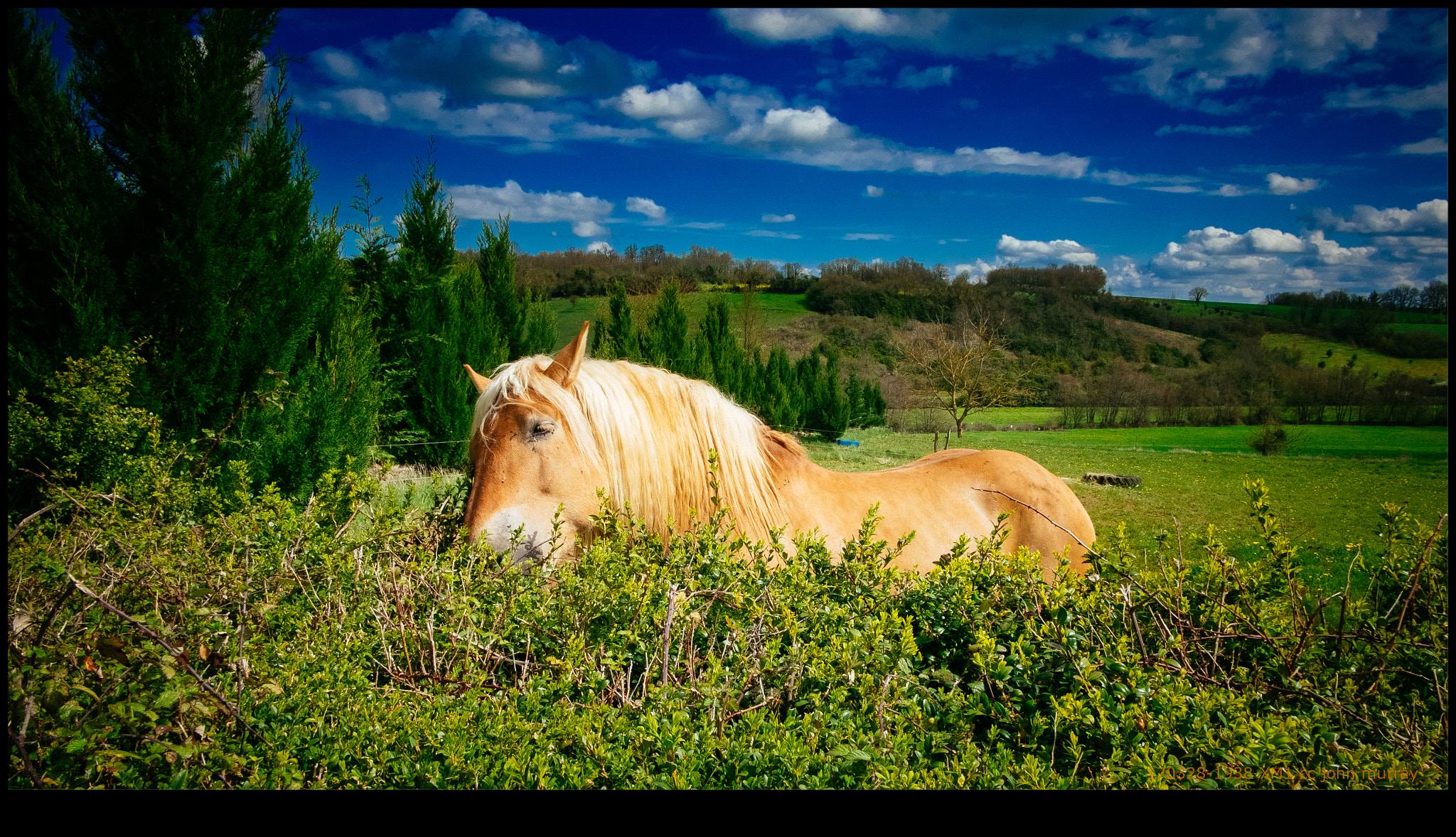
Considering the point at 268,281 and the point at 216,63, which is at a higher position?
A: the point at 216,63

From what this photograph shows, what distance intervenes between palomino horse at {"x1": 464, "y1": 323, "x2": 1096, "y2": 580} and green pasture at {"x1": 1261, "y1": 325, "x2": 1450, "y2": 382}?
1133 millimetres

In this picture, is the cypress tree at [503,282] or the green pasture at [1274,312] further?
the cypress tree at [503,282]

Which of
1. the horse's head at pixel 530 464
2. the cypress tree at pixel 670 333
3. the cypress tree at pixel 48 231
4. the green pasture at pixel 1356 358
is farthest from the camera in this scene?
the cypress tree at pixel 670 333

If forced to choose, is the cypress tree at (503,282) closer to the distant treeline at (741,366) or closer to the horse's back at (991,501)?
the distant treeline at (741,366)

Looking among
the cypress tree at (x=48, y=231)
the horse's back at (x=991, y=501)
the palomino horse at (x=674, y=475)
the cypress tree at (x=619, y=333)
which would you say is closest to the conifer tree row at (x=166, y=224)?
the cypress tree at (x=48, y=231)

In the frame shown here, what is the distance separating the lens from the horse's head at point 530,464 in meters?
2.15

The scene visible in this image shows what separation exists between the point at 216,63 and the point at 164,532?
3894mm

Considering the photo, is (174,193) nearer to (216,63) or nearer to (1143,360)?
(216,63)

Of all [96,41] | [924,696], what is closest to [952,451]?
[924,696]

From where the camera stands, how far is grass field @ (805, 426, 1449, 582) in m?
7.64

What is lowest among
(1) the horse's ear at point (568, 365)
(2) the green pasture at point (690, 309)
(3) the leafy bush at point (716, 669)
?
(3) the leafy bush at point (716, 669)

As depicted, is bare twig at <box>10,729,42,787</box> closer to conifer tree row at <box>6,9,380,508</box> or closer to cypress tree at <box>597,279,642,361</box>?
conifer tree row at <box>6,9,380,508</box>

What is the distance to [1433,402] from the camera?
2.29 m

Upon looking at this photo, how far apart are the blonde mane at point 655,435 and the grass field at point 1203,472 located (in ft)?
15.5
